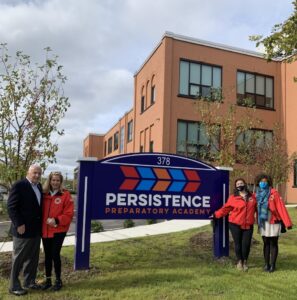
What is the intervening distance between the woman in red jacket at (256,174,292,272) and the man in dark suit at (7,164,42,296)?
12.6 ft

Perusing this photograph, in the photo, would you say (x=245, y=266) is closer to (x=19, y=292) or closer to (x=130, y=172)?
(x=130, y=172)

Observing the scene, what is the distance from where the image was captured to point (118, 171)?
317 inches

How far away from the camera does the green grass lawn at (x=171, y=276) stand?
251 inches

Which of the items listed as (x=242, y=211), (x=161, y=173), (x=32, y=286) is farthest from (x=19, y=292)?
(x=242, y=211)

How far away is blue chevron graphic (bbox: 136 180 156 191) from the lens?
8.18m

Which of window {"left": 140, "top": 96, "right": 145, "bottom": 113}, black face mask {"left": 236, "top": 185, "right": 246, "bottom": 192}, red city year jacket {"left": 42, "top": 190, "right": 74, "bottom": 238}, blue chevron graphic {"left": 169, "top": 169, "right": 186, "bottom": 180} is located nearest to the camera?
red city year jacket {"left": 42, "top": 190, "right": 74, "bottom": 238}

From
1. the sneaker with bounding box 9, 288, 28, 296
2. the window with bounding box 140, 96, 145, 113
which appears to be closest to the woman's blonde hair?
the sneaker with bounding box 9, 288, 28, 296

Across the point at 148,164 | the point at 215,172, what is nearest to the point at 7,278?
the point at 148,164

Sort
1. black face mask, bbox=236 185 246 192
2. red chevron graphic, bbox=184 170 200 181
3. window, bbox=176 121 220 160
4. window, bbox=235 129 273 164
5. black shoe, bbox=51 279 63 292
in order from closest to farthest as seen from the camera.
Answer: black shoe, bbox=51 279 63 292
black face mask, bbox=236 185 246 192
red chevron graphic, bbox=184 170 200 181
window, bbox=235 129 273 164
window, bbox=176 121 220 160

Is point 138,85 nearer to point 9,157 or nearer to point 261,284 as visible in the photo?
point 9,157

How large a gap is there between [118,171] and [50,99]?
6.97 feet

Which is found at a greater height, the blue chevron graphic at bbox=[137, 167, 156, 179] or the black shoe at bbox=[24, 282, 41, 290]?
the blue chevron graphic at bbox=[137, 167, 156, 179]

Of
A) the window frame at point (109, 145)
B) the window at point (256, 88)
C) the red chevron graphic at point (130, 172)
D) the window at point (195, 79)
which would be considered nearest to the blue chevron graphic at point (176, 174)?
the red chevron graphic at point (130, 172)

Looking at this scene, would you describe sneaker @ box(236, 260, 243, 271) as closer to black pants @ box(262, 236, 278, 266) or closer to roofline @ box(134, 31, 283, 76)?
black pants @ box(262, 236, 278, 266)
